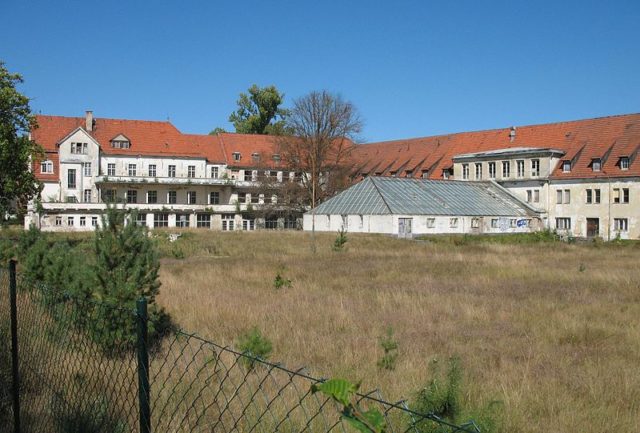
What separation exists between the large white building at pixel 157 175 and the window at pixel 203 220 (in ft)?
0.33

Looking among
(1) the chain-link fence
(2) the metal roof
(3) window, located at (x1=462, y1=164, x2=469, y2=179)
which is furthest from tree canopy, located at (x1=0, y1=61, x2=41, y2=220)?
(3) window, located at (x1=462, y1=164, x2=469, y2=179)

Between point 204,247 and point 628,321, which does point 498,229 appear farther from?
point 628,321

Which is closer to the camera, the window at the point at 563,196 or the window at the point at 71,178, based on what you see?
the window at the point at 563,196

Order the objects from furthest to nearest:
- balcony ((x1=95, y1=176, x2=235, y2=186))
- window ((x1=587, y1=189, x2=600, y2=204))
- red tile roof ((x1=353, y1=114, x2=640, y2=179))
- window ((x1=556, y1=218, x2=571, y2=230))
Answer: balcony ((x1=95, y1=176, x2=235, y2=186)), window ((x1=556, y1=218, x2=571, y2=230)), red tile roof ((x1=353, y1=114, x2=640, y2=179)), window ((x1=587, y1=189, x2=600, y2=204))

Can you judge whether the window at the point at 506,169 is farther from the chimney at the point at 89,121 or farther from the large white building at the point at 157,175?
the chimney at the point at 89,121

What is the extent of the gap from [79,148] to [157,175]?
8006mm

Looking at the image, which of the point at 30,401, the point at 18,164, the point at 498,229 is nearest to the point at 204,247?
the point at 18,164

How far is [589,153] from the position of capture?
54.8m

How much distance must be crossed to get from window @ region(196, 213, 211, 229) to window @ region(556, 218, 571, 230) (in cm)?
3354

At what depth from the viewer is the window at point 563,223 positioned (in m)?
55.1

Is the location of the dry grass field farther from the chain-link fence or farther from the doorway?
the doorway

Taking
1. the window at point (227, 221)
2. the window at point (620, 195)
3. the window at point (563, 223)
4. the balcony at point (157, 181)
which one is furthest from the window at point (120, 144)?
the window at point (620, 195)

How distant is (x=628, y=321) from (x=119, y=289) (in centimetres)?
1019

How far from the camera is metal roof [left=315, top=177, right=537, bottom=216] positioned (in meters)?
49.1
